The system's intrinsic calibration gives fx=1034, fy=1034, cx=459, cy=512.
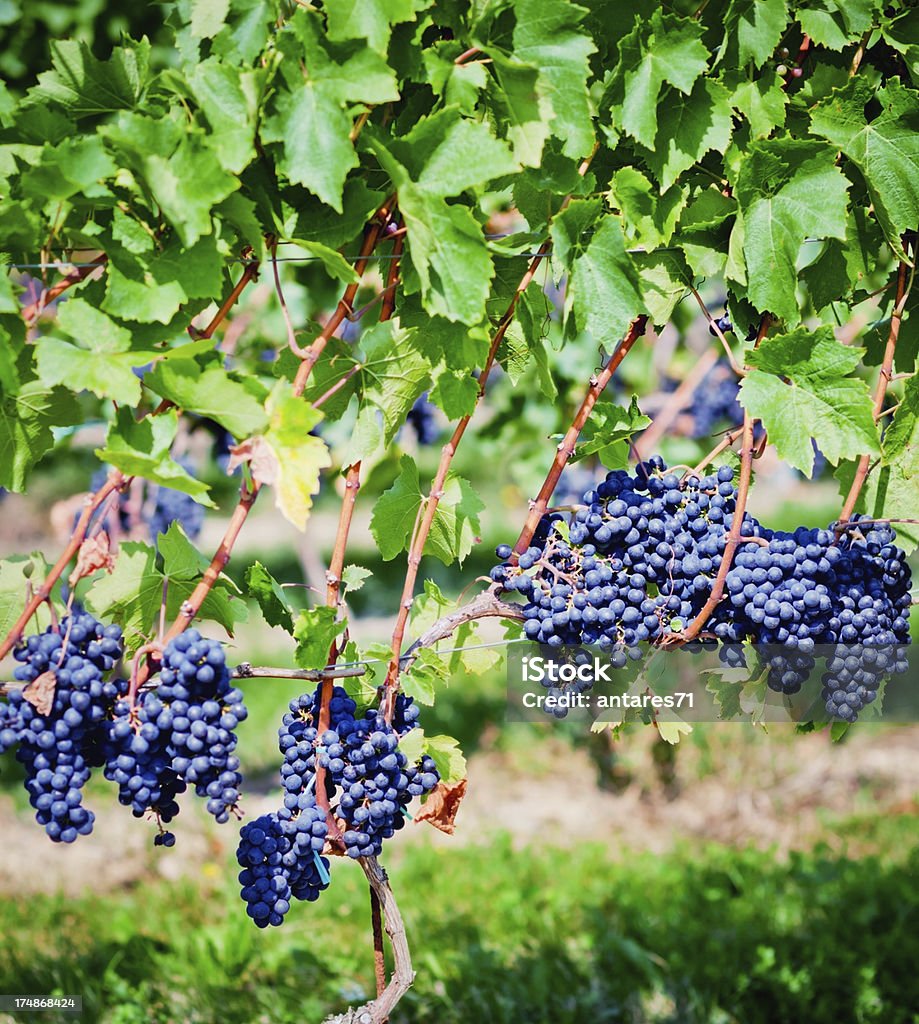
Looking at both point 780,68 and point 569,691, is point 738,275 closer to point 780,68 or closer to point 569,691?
point 780,68

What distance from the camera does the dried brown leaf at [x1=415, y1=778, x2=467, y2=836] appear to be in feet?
5.29

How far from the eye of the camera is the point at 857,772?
429cm

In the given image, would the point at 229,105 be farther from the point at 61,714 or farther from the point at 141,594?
the point at 61,714

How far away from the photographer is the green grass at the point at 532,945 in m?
2.58

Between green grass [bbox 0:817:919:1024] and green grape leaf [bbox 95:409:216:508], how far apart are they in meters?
1.77

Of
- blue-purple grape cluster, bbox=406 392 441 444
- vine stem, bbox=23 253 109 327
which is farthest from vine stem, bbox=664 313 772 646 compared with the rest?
Result: blue-purple grape cluster, bbox=406 392 441 444

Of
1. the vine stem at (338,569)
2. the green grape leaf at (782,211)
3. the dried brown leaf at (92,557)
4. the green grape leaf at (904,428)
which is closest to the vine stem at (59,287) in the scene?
the dried brown leaf at (92,557)

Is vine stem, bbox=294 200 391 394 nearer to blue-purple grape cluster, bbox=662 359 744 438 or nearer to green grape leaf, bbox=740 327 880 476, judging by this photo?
green grape leaf, bbox=740 327 880 476

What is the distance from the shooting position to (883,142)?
1.53 meters

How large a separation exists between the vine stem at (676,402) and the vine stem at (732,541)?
1.42 metres

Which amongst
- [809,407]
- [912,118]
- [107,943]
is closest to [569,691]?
[809,407]

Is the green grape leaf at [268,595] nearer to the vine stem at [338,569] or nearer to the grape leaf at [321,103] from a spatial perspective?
the vine stem at [338,569]

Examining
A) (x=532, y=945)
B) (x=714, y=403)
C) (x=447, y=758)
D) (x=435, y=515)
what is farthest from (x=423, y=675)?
(x=714, y=403)

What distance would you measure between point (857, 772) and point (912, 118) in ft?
11.1
